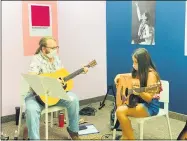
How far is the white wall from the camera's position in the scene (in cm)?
350

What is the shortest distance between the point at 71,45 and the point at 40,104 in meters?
1.38

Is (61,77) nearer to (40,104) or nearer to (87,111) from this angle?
(40,104)

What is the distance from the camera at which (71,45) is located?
4.04m

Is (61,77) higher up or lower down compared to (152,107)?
higher up

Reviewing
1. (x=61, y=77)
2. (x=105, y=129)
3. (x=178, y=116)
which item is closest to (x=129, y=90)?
(x=61, y=77)

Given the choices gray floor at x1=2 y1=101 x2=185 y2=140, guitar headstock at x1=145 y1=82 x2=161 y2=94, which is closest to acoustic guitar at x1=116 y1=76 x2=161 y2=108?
guitar headstock at x1=145 y1=82 x2=161 y2=94

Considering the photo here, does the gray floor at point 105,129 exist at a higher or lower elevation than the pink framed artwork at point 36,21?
lower

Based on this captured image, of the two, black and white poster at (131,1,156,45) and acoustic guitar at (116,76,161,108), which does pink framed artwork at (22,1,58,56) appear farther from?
acoustic guitar at (116,76,161,108)

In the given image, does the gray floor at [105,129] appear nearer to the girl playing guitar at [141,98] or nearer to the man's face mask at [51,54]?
the girl playing guitar at [141,98]

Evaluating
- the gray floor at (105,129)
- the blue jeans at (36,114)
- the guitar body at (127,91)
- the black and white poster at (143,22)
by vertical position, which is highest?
the black and white poster at (143,22)

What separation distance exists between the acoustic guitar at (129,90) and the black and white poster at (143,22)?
121 cm

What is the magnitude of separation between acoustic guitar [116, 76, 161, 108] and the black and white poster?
1.21 m

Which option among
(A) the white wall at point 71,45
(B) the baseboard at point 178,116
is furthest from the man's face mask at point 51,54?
(B) the baseboard at point 178,116

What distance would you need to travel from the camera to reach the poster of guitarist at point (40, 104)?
271 centimetres
